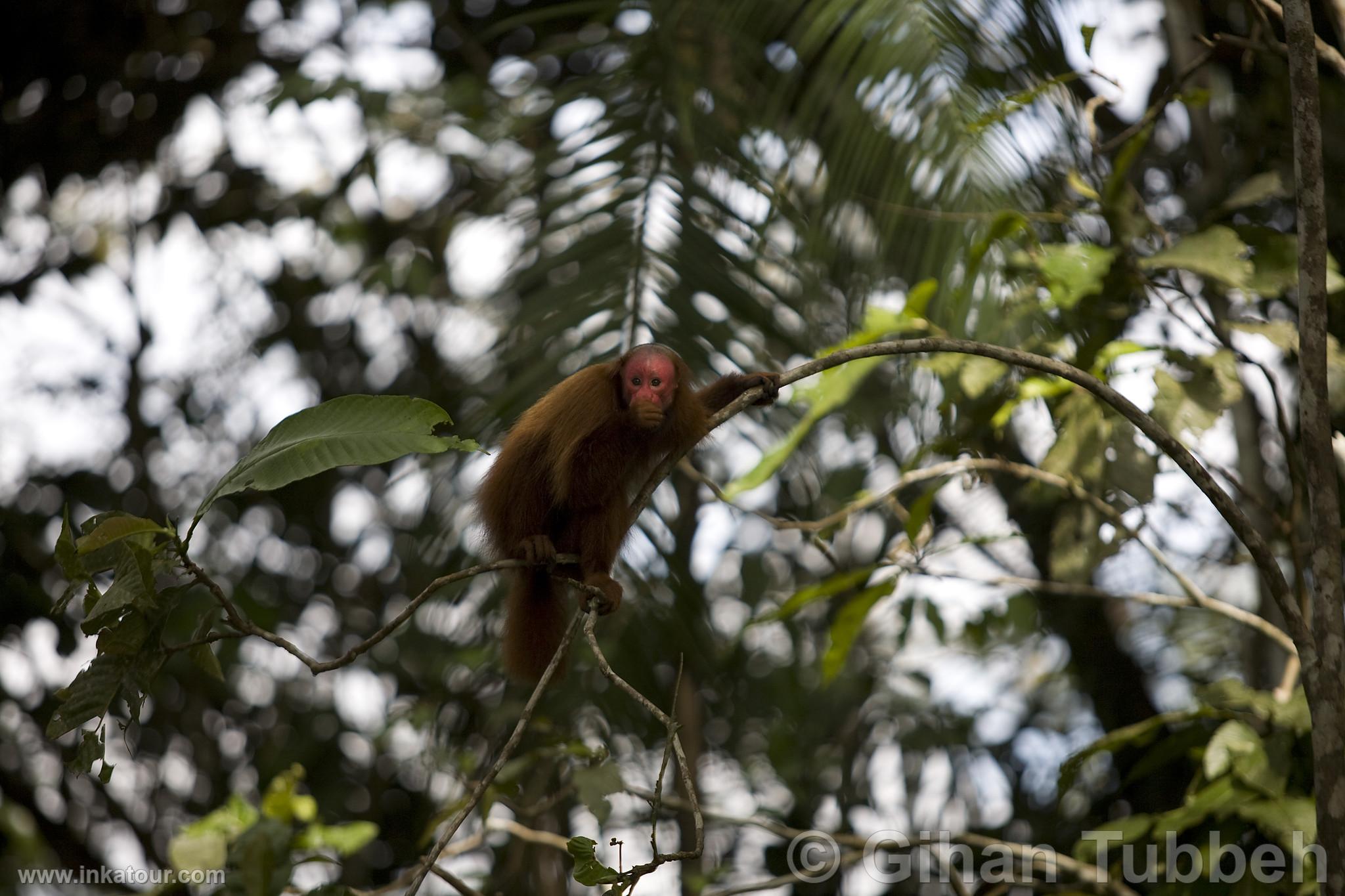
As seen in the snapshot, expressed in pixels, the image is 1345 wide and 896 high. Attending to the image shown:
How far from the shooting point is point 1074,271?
3359mm

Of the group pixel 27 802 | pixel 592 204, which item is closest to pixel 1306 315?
pixel 592 204

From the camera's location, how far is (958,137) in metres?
3.87

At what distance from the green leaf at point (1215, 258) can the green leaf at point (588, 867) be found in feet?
7.25

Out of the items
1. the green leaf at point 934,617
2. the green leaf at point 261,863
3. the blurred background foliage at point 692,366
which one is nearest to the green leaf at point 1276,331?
the blurred background foliage at point 692,366

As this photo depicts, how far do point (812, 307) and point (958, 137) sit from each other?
1.39 metres

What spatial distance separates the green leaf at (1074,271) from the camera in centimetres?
333

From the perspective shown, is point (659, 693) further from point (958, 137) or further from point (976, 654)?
point (976, 654)

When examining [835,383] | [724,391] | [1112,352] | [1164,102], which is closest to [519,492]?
[724,391]

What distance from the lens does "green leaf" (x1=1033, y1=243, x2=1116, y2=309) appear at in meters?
3.33

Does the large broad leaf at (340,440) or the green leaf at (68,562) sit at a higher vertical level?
the large broad leaf at (340,440)

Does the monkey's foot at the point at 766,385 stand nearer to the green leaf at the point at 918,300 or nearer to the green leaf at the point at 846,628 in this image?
the green leaf at the point at 918,300

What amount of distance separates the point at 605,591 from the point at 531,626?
465mm

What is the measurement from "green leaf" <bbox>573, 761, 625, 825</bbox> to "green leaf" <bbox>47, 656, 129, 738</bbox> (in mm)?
1425

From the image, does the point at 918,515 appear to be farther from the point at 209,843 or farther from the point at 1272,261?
the point at 209,843
